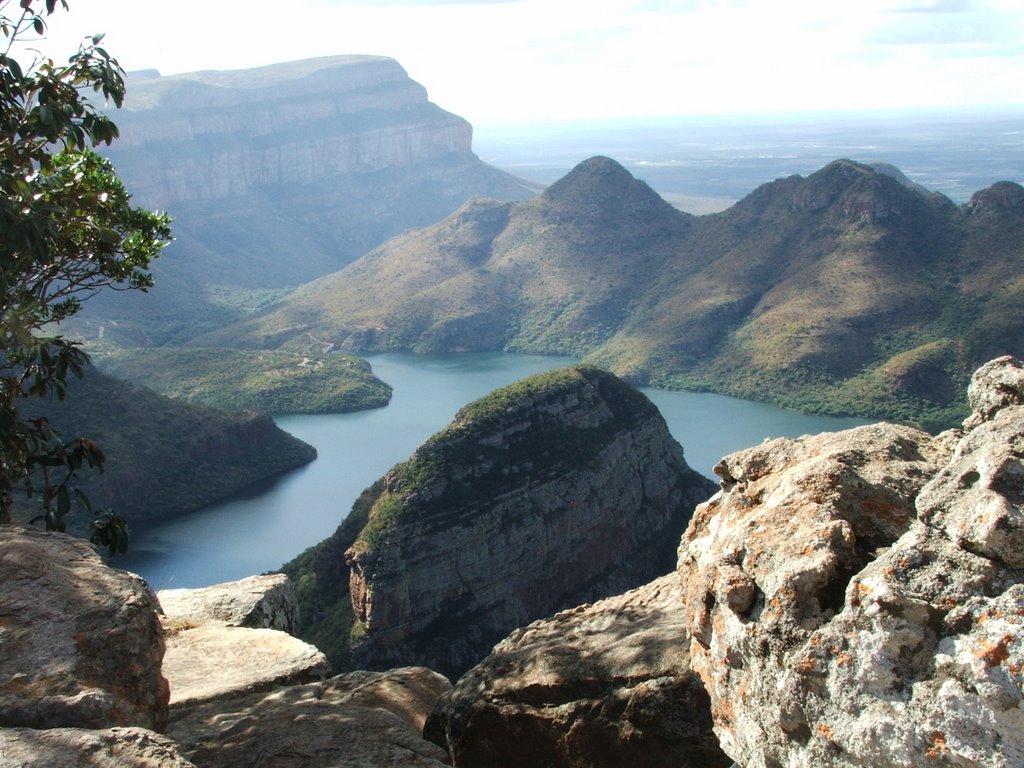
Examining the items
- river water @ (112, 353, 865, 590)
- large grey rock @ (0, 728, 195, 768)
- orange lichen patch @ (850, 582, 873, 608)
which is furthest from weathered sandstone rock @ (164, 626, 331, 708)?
river water @ (112, 353, 865, 590)

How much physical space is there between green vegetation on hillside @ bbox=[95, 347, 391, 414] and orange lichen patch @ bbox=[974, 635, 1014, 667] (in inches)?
3067

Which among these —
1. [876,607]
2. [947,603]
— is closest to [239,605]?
[876,607]

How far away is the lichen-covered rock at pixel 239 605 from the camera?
913cm

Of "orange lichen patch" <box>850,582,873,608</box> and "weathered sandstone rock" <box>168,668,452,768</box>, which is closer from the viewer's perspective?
"orange lichen patch" <box>850,582,873,608</box>

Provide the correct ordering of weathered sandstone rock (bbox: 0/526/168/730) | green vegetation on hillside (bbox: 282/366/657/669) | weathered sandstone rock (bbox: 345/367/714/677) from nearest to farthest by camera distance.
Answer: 1. weathered sandstone rock (bbox: 0/526/168/730)
2. weathered sandstone rock (bbox: 345/367/714/677)
3. green vegetation on hillside (bbox: 282/366/657/669)

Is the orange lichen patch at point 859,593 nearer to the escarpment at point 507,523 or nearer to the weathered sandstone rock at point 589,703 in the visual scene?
the weathered sandstone rock at point 589,703

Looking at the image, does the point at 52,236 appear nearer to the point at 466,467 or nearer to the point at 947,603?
the point at 947,603

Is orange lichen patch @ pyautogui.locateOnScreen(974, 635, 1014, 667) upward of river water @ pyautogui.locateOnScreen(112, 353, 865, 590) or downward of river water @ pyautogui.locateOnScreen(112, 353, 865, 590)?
upward

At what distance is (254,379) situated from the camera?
85.1 metres

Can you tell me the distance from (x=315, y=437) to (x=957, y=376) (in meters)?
46.2

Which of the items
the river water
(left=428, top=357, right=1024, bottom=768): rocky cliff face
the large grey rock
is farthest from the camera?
the river water

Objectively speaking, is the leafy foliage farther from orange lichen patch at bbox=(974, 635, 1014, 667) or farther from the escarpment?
the escarpment

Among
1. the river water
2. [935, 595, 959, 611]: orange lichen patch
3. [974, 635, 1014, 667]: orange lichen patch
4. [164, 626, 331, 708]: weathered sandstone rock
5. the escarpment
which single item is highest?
[935, 595, 959, 611]: orange lichen patch

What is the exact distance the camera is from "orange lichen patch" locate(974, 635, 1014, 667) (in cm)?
354
